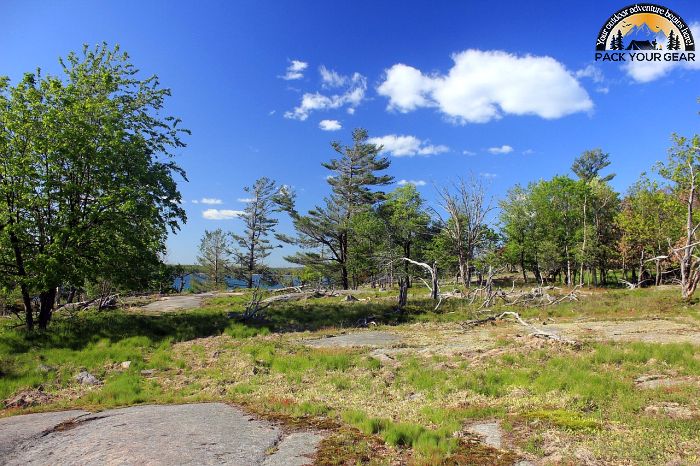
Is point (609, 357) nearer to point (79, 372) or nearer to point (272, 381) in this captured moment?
point (272, 381)

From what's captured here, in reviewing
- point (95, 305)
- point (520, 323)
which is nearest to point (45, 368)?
point (95, 305)

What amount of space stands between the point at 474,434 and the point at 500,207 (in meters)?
55.5

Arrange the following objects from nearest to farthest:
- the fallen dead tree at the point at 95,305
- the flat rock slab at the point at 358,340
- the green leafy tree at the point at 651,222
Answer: the flat rock slab at the point at 358,340 → the fallen dead tree at the point at 95,305 → the green leafy tree at the point at 651,222

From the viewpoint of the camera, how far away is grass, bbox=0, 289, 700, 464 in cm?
677

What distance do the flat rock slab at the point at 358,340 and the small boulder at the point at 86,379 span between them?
8046 millimetres

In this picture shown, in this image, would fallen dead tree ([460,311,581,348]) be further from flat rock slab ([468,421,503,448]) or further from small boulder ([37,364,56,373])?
small boulder ([37,364,56,373])

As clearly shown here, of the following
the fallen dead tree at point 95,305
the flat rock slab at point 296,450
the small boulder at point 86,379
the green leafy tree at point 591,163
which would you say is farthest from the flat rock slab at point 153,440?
the green leafy tree at point 591,163

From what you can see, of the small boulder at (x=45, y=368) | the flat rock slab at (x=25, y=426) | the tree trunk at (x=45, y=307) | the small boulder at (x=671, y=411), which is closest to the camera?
the flat rock slab at (x=25, y=426)

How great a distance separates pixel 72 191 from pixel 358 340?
15153mm

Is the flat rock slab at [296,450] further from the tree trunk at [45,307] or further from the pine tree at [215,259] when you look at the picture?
the pine tree at [215,259]

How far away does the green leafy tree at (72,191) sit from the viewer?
1783 cm

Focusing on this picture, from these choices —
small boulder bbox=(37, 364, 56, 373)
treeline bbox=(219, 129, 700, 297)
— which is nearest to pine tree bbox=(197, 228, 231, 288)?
treeline bbox=(219, 129, 700, 297)

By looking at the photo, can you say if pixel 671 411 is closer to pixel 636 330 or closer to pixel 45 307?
pixel 636 330

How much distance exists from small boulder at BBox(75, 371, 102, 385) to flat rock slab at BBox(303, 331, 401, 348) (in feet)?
26.4
